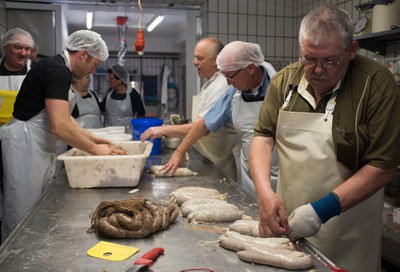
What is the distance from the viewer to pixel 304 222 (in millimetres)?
1447

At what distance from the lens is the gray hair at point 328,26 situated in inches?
58.8

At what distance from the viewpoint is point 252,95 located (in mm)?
2672

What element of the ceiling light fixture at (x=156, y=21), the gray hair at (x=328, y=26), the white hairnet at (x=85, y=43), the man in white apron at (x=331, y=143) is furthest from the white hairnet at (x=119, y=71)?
the gray hair at (x=328, y=26)

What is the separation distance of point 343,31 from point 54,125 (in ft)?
5.88

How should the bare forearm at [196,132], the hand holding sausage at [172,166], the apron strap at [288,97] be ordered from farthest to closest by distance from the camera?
1. the bare forearm at [196,132]
2. the hand holding sausage at [172,166]
3. the apron strap at [288,97]

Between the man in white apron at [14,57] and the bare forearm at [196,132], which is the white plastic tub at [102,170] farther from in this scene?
the man in white apron at [14,57]

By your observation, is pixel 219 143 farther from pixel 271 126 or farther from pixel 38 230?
pixel 38 230

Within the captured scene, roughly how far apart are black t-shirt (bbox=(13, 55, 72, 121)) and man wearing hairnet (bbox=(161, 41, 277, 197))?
2.74 ft

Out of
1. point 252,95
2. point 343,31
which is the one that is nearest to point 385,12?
point 252,95

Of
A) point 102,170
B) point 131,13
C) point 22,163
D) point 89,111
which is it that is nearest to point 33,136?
point 22,163

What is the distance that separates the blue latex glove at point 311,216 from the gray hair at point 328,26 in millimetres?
605

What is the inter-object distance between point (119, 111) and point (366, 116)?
15.3ft

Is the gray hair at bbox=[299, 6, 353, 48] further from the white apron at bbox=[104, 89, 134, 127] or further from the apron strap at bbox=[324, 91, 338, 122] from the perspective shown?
the white apron at bbox=[104, 89, 134, 127]

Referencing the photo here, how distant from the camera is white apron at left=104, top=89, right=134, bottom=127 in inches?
229
